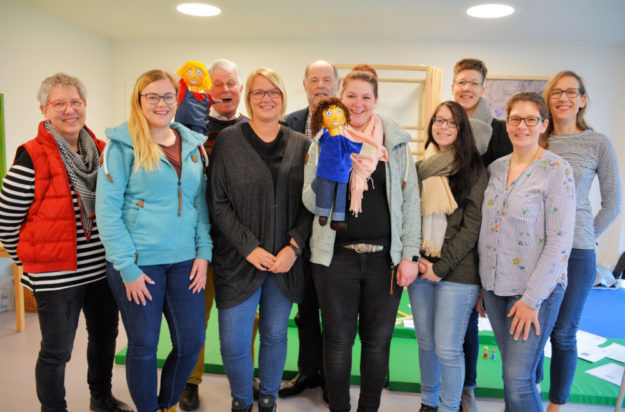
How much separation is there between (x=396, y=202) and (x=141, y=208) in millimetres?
1040

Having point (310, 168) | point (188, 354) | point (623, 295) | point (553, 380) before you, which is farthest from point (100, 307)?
point (623, 295)

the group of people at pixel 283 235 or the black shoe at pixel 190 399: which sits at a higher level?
the group of people at pixel 283 235

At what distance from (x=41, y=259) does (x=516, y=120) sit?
202cm

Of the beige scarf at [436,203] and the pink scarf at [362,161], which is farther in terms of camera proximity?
the beige scarf at [436,203]

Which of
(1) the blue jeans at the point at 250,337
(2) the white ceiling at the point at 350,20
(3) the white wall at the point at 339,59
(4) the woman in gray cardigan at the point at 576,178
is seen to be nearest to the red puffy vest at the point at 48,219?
(1) the blue jeans at the point at 250,337

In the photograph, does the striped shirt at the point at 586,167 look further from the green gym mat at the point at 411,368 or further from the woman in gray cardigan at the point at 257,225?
the woman in gray cardigan at the point at 257,225

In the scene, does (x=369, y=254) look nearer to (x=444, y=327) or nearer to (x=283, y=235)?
(x=283, y=235)

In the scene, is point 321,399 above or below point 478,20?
below

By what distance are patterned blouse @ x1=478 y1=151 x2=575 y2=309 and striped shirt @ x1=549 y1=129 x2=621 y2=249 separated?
0.37 metres

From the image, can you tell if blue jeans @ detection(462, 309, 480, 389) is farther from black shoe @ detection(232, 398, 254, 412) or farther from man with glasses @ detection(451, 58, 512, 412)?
black shoe @ detection(232, 398, 254, 412)

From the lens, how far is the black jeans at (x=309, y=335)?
2.29m

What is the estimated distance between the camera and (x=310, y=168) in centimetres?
168

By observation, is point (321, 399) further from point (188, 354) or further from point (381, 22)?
point (381, 22)

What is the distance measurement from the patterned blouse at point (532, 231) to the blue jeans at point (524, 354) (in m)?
0.07
